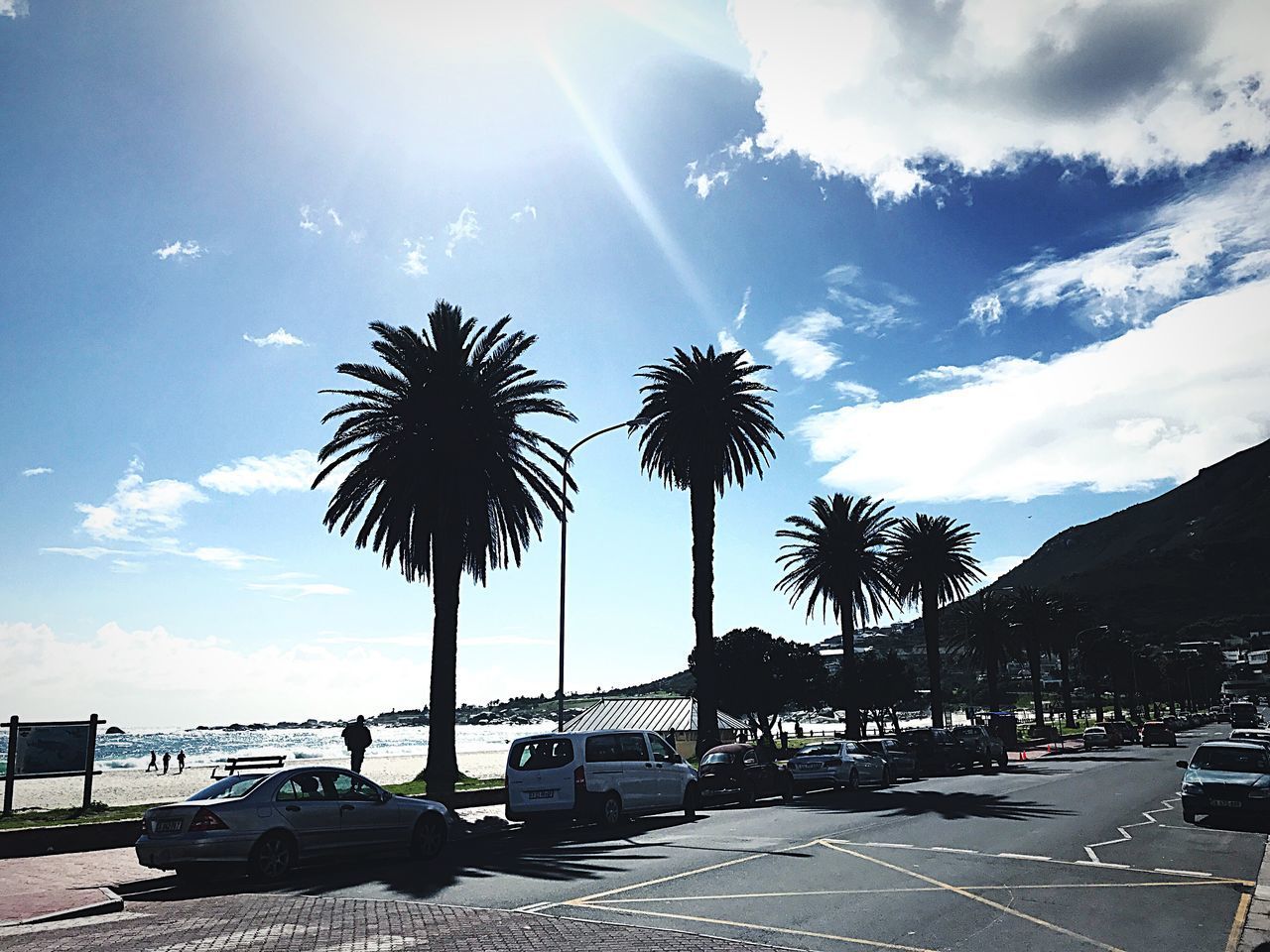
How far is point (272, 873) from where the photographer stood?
1336cm

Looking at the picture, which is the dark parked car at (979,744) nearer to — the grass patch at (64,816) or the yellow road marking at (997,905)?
the yellow road marking at (997,905)

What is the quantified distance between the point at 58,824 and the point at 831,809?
16.0 metres

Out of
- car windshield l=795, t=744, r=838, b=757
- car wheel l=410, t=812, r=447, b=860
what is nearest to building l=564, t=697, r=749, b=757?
car windshield l=795, t=744, r=838, b=757

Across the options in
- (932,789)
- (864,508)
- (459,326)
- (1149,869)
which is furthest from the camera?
(864,508)

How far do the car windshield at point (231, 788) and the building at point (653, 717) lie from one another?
31.9m

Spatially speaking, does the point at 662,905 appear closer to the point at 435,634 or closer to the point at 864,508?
the point at 435,634

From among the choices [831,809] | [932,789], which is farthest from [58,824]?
[932,789]

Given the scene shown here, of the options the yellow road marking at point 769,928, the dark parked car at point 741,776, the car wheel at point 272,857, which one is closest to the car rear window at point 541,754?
the car wheel at point 272,857

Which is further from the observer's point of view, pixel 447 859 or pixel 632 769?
pixel 632 769

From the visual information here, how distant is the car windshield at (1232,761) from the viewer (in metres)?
19.5

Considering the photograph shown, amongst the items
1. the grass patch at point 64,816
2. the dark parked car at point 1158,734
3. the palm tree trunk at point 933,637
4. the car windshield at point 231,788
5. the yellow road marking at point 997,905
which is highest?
the palm tree trunk at point 933,637

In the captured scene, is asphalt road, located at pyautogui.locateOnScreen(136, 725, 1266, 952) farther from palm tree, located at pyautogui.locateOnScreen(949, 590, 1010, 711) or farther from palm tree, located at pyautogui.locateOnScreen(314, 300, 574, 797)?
palm tree, located at pyautogui.locateOnScreen(949, 590, 1010, 711)

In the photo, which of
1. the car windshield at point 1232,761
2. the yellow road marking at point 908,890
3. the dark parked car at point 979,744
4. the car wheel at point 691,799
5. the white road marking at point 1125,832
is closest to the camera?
the yellow road marking at point 908,890

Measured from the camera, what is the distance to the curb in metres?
8.46
